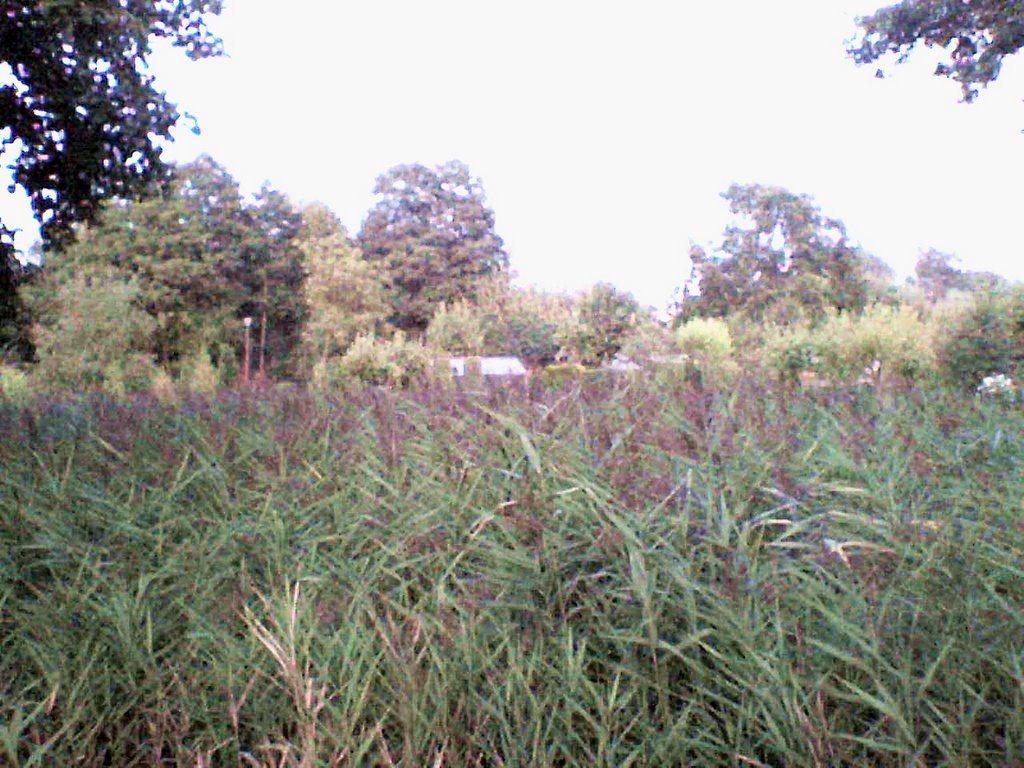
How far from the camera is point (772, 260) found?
168 ft

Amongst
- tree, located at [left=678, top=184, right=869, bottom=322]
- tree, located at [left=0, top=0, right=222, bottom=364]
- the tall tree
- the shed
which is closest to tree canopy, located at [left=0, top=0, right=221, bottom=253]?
tree, located at [left=0, top=0, right=222, bottom=364]

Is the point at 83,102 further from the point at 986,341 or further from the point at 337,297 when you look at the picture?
the point at 337,297

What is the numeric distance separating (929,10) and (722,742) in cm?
1699

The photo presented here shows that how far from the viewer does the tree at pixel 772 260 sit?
49.8 meters

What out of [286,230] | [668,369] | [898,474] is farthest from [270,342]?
[898,474]

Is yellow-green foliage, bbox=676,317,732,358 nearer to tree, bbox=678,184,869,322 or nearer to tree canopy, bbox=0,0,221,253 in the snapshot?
tree canopy, bbox=0,0,221,253

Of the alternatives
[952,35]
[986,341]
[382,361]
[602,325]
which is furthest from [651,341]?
[952,35]

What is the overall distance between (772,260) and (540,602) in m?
51.2

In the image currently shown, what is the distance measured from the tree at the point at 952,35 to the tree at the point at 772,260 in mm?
32739

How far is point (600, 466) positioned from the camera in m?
3.05

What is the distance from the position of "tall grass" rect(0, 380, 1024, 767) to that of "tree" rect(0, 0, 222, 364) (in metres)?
5.85

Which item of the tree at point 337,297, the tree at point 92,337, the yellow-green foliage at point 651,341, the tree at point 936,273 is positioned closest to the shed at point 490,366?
the yellow-green foliage at point 651,341

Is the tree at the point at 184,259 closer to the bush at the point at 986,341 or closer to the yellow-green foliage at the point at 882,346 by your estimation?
the yellow-green foliage at the point at 882,346

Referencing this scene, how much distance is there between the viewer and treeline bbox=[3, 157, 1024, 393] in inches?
1169
